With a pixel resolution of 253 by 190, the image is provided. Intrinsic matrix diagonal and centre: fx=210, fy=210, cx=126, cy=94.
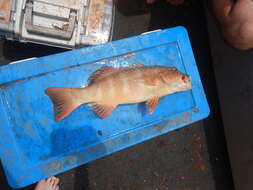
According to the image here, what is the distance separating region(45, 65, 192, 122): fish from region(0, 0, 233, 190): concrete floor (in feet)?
2.97

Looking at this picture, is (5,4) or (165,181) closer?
(5,4)

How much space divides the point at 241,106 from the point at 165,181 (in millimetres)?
1289

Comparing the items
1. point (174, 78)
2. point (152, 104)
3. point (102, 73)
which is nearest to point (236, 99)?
point (174, 78)

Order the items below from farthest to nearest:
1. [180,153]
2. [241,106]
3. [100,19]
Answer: [180,153], [241,106], [100,19]

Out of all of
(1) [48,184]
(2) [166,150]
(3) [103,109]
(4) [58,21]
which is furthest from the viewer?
(2) [166,150]

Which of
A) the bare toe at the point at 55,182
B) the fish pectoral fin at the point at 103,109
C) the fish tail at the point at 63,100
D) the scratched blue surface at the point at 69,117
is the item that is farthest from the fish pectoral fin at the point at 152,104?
the bare toe at the point at 55,182

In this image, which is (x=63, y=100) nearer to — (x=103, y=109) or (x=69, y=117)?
(x=69, y=117)

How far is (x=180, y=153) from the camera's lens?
9.01 ft

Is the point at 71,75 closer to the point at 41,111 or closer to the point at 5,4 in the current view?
the point at 41,111

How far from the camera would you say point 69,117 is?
6.35ft

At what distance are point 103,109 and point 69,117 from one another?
0.33 metres

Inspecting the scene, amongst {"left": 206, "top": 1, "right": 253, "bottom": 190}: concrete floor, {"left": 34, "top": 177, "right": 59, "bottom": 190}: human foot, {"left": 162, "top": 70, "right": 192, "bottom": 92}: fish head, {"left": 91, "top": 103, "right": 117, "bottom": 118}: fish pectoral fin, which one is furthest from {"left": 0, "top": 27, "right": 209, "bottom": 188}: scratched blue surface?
{"left": 206, "top": 1, "right": 253, "bottom": 190}: concrete floor

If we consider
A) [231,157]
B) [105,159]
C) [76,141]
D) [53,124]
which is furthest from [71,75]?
[231,157]

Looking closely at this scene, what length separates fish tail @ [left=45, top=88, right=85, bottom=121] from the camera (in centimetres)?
176
